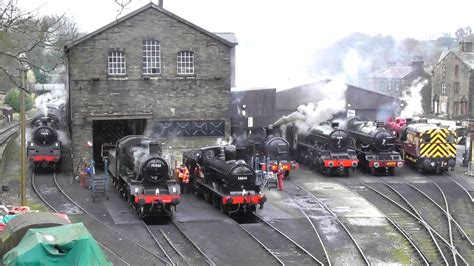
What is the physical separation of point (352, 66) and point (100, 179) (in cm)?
5182

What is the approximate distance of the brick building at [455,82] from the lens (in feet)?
185

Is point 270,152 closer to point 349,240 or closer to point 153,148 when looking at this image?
point 153,148

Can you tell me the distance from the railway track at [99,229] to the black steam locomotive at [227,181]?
13.4 ft

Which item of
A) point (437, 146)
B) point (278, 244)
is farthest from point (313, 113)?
point (278, 244)

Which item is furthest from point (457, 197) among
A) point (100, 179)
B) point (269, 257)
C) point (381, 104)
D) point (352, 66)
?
point (352, 66)

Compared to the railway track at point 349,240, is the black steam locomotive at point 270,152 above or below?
above

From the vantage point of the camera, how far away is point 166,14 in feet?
95.6

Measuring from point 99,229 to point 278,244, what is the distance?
5567 mm

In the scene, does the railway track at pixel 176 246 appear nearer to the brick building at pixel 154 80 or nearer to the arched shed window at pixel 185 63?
the brick building at pixel 154 80

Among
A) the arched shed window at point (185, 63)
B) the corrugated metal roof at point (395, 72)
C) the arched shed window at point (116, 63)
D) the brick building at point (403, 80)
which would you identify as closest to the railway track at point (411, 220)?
the arched shed window at point (185, 63)

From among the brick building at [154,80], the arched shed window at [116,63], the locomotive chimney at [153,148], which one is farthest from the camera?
the arched shed window at [116,63]

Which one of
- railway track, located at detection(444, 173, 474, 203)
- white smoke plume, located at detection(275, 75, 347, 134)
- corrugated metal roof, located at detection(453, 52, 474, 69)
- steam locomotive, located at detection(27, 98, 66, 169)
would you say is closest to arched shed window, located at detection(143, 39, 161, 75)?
steam locomotive, located at detection(27, 98, 66, 169)

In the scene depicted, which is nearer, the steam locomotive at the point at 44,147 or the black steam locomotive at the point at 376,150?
the black steam locomotive at the point at 376,150

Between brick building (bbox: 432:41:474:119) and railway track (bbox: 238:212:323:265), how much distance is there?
41.7 m
